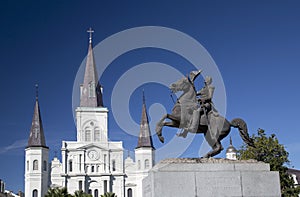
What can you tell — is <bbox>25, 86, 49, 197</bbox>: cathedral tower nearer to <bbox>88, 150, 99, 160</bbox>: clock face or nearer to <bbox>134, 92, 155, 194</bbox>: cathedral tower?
<bbox>88, 150, 99, 160</bbox>: clock face

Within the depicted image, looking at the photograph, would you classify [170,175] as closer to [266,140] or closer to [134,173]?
[266,140]

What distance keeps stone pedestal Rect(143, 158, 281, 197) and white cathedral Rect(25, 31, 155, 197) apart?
69.4 meters

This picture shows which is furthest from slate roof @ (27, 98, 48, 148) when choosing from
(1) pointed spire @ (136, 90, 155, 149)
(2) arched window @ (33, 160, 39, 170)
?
(1) pointed spire @ (136, 90, 155, 149)

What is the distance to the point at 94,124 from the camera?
85250 mm

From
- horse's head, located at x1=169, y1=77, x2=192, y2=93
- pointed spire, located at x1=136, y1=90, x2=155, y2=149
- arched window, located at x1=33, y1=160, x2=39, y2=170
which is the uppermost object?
pointed spire, located at x1=136, y1=90, x2=155, y2=149

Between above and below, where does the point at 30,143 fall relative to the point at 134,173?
above

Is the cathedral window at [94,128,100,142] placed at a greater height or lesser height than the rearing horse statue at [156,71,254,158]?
greater

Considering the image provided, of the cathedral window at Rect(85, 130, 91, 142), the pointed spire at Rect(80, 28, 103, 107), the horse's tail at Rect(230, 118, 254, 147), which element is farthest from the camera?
the pointed spire at Rect(80, 28, 103, 107)

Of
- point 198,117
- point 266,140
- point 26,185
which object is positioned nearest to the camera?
point 198,117

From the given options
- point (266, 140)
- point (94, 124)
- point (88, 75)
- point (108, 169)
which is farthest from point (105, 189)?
point (266, 140)

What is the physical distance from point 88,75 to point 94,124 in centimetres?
1012

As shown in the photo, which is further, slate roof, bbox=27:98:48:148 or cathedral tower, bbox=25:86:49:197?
Result: slate roof, bbox=27:98:48:148

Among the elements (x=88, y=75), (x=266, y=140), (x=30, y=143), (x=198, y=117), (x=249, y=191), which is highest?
(x=88, y=75)

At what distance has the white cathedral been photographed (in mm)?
80500
